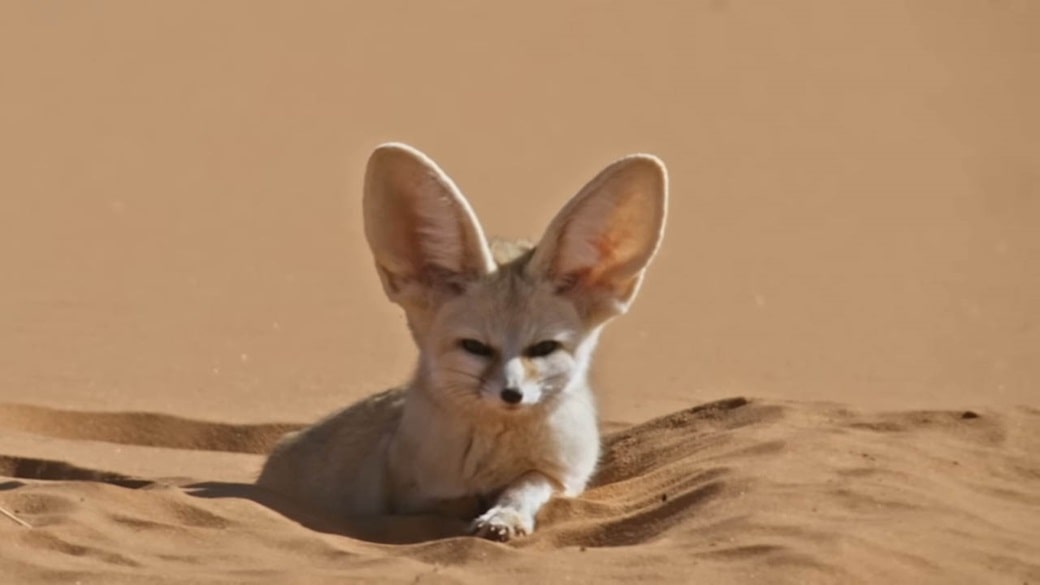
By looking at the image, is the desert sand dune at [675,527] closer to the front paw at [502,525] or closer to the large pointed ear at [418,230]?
the front paw at [502,525]

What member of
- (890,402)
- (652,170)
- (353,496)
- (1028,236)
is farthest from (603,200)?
(1028,236)

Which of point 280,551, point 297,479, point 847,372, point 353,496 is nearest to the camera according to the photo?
point 280,551

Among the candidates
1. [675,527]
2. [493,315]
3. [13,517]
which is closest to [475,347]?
[493,315]

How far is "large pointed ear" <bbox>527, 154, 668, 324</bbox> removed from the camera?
6129 mm

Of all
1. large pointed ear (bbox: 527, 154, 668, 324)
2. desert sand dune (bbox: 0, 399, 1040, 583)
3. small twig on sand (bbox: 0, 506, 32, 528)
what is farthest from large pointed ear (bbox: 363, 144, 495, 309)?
small twig on sand (bbox: 0, 506, 32, 528)

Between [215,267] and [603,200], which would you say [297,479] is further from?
[215,267]

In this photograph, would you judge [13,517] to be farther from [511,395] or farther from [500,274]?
[500,274]

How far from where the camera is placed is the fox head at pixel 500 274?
598cm

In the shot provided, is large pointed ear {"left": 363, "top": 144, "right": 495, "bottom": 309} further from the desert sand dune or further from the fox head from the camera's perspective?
the desert sand dune

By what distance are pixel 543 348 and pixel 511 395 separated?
30cm

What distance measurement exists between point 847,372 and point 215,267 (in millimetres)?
5545

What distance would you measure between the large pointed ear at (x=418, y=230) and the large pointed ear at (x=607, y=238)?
0.24m

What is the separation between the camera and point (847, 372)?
34.4 ft

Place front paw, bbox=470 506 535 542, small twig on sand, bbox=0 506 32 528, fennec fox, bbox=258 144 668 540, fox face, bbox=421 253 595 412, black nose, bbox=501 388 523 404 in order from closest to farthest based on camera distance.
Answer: small twig on sand, bbox=0 506 32 528 < front paw, bbox=470 506 535 542 < black nose, bbox=501 388 523 404 < fox face, bbox=421 253 595 412 < fennec fox, bbox=258 144 668 540
